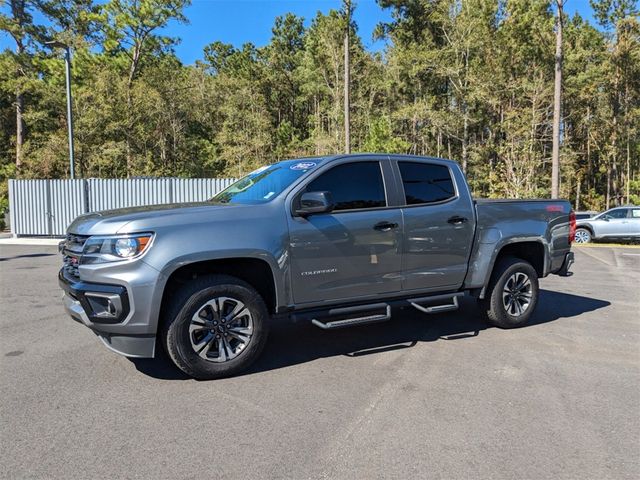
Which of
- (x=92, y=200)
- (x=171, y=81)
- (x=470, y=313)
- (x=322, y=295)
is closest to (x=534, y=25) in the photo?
(x=171, y=81)

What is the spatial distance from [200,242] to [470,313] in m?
4.15

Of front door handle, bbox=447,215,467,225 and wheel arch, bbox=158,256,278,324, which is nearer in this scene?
wheel arch, bbox=158,256,278,324

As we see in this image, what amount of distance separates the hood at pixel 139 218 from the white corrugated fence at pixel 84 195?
45.4 feet

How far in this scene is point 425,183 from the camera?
5.43 metres

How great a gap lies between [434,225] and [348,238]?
1064mm

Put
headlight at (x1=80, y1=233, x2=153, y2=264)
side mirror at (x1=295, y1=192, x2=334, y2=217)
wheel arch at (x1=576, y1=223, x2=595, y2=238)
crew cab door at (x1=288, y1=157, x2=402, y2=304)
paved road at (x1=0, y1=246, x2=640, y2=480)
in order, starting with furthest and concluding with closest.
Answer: wheel arch at (x1=576, y1=223, x2=595, y2=238)
crew cab door at (x1=288, y1=157, x2=402, y2=304)
side mirror at (x1=295, y1=192, x2=334, y2=217)
headlight at (x1=80, y1=233, x2=153, y2=264)
paved road at (x1=0, y1=246, x2=640, y2=480)

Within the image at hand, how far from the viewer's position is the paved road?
3.04 m

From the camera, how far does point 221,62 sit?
178 feet

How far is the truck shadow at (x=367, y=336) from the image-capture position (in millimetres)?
4786

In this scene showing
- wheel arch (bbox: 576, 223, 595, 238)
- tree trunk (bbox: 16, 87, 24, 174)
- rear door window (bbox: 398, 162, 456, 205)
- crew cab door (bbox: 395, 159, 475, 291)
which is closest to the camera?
crew cab door (bbox: 395, 159, 475, 291)

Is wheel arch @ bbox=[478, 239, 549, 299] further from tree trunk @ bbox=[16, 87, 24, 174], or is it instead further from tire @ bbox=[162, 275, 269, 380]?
tree trunk @ bbox=[16, 87, 24, 174]

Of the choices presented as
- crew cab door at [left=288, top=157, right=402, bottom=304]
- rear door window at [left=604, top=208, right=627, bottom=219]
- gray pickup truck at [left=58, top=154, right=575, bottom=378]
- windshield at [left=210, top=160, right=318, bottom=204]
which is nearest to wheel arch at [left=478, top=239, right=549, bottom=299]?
gray pickup truck at [left=58, top=154, right=575, bottom=378]

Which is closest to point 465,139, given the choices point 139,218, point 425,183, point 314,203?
point 425,183

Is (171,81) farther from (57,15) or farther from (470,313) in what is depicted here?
(470,313)
